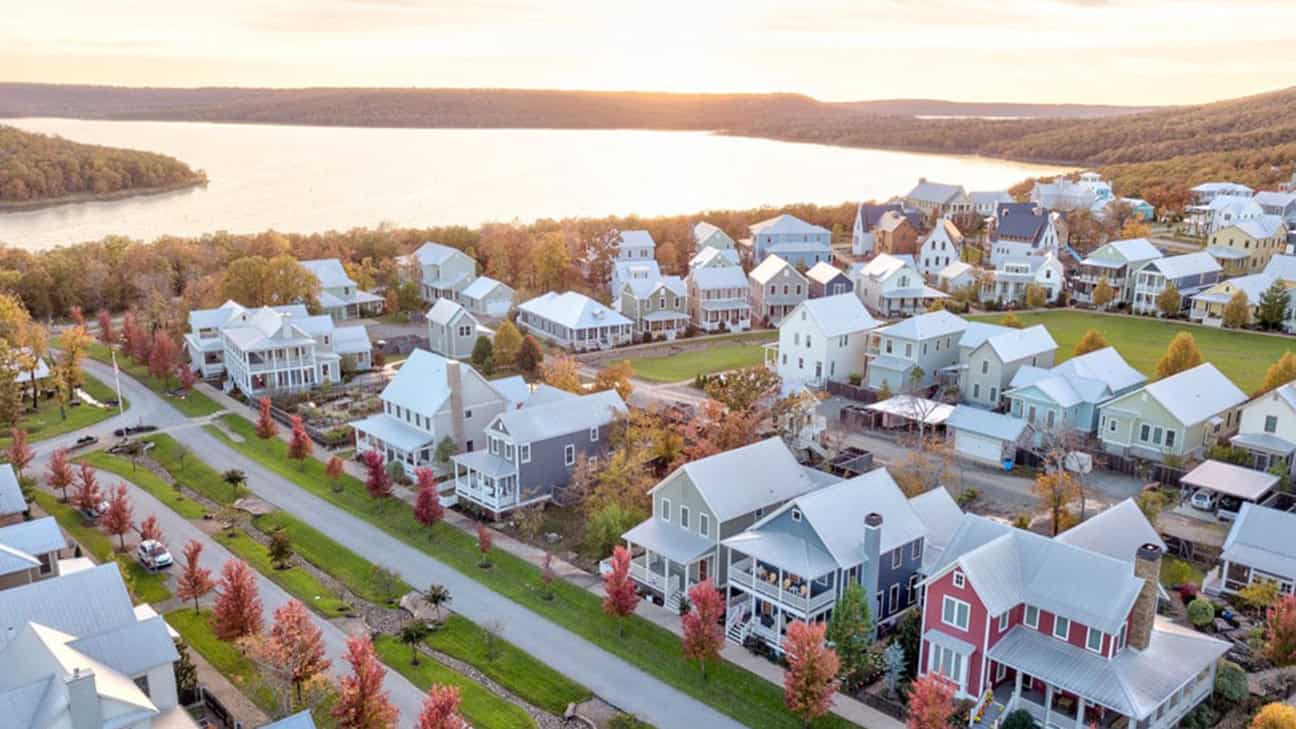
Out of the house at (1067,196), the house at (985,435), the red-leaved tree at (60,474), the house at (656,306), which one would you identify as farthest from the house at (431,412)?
the house at (1067,196)

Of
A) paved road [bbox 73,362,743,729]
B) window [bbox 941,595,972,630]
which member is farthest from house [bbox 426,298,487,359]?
window [bbox 941,595,972,630]

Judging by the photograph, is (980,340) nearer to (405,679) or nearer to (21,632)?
(405,679)

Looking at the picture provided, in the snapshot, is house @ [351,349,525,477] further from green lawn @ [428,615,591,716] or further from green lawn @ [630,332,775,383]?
green lawn @ [630,332,775,383]

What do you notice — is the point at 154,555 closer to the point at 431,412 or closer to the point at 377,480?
the point at 377,480

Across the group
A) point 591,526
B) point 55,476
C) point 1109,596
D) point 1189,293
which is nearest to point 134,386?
point 55,476

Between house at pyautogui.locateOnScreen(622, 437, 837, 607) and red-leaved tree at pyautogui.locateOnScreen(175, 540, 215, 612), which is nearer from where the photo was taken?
red-leaved tree at pyautogui.locateOnScreen(175, 540, 215, 612)
